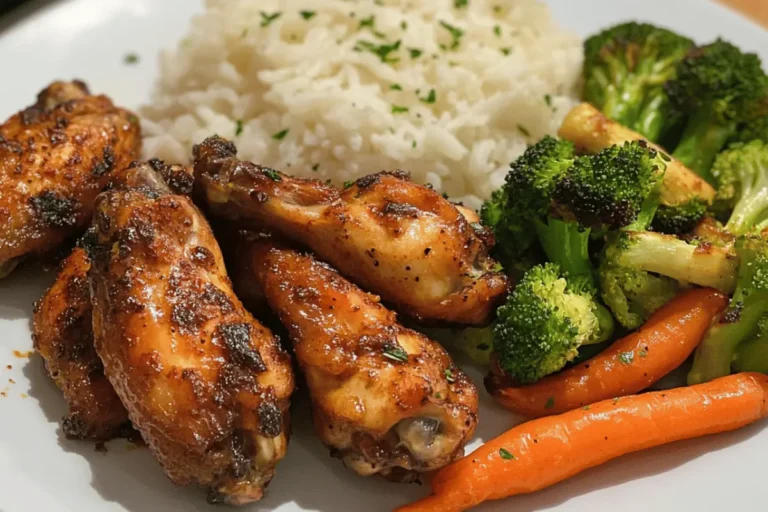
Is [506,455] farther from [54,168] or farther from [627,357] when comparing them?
[54,168]

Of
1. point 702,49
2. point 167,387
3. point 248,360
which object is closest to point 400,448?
point 248,360

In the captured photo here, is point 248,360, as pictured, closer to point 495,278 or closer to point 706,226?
point 495,278

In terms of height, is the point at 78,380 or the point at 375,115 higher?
the point at 375,115

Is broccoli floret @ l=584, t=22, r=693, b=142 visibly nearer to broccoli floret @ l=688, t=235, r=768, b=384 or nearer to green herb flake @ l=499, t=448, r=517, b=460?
broccoli floret @ l=688, t=235, r=768, b=384

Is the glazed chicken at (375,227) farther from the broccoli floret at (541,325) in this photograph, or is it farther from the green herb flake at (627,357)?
the green herb flake at (627,357)

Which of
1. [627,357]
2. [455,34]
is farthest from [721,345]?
[455,34]

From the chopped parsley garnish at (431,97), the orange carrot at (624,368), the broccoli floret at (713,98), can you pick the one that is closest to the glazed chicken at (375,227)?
the orange carrot at (624,368)

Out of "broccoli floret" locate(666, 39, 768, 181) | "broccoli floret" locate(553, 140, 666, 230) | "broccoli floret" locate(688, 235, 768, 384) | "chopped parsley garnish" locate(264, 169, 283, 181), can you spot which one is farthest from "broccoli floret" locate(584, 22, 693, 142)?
"chopped parsley garnish" locate(264, 169, 283, 181)
